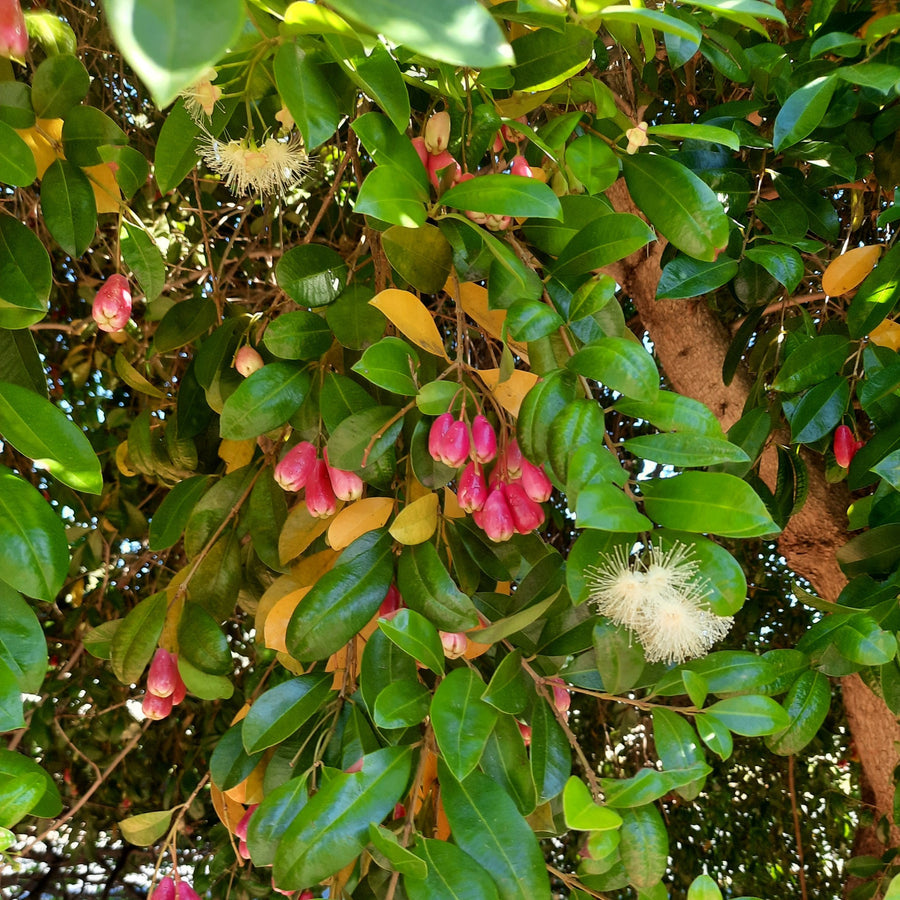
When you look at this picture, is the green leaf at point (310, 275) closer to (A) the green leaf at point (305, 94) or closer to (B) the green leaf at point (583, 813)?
(A) the green leaf at point (305, 94)

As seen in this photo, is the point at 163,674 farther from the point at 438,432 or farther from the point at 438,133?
the point at 438,133

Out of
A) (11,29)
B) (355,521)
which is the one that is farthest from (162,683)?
(11,29)

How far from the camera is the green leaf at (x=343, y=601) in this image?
2.56 feet

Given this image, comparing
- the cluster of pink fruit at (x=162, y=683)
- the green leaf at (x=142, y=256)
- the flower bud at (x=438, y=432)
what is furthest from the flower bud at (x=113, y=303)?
the flower bud at (x=438, y=432)

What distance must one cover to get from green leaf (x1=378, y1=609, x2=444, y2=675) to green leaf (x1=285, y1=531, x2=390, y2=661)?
10 centimetres

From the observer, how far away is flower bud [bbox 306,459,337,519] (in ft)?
2.88

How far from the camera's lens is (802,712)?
2.63 feet

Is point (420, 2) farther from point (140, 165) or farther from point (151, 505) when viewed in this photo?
point (151, 505)

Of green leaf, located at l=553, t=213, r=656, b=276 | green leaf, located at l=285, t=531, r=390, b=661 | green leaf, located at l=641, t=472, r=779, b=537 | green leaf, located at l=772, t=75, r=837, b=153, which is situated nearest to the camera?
green leaf, located at l=641, t=472, r=779, b=537

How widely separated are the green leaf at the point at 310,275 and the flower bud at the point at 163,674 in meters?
0.39

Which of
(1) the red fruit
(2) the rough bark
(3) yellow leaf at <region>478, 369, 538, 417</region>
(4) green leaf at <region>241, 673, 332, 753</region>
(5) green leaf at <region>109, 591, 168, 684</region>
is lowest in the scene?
(2) the rough bark

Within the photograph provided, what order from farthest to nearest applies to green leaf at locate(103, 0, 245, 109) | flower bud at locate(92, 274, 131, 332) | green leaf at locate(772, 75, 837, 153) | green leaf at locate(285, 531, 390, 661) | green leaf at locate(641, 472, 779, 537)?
flower bud at locate(92, 274, 131, 332) → green leaf at locate(772, 75, 837, 153) → green leaf at locate(285, 531, 390, 661) → green leaf at locate(641, 472, 779, 537) → green leaf at locate(103, 0, 245, 109)

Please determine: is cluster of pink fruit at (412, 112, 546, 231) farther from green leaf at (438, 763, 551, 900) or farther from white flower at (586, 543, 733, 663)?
green leaf at (438, 763, 551, 900)

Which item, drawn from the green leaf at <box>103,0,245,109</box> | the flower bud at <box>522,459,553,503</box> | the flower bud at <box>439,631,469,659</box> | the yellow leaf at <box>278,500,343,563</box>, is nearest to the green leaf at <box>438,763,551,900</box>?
the flower bud at <box>439,631,469,659</box>
